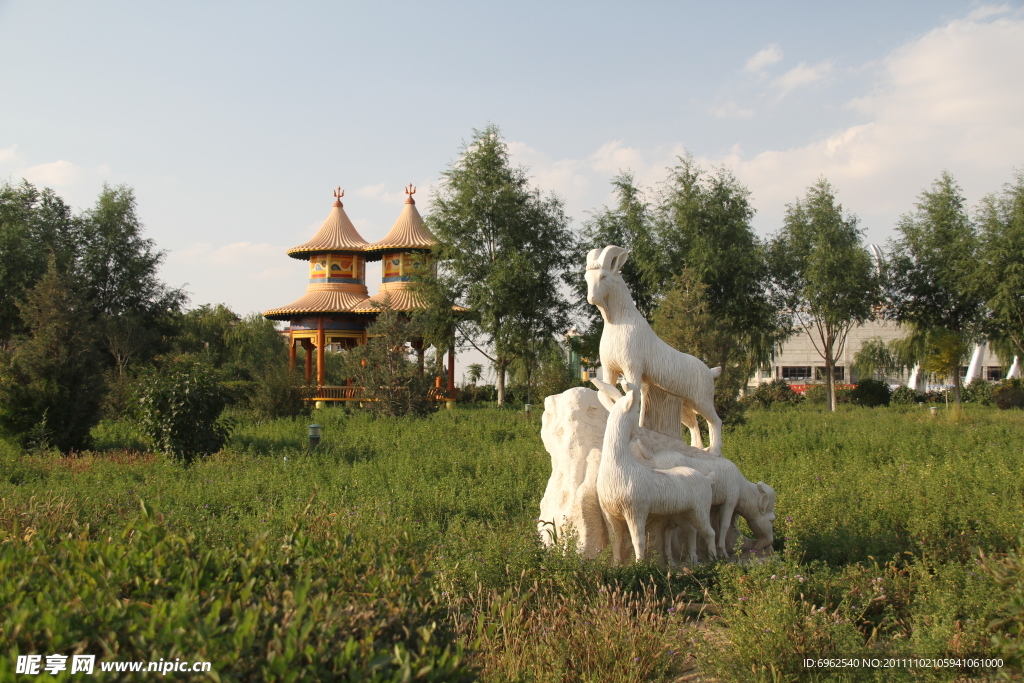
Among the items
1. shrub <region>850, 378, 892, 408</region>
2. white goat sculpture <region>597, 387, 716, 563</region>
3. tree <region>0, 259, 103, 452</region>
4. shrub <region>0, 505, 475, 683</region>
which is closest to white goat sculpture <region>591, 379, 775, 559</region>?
white goat sculpture <region>597, 387, 716, 563</region>

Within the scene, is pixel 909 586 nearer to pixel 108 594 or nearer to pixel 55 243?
pixel 108 594

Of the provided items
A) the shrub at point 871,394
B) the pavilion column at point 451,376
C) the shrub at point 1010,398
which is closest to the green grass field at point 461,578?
the pavilion column at point 451,376

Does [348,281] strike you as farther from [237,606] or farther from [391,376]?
[237,606]

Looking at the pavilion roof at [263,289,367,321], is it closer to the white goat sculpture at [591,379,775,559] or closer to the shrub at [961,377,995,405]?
the white goat sculpture at [591,379,775,559]

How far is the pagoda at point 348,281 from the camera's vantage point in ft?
79.2

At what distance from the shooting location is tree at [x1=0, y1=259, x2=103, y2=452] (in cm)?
1223

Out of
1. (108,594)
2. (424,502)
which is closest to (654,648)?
(108,594)

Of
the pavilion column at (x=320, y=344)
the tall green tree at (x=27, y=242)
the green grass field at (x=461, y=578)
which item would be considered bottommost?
the green grass field at (x=461, y=578)

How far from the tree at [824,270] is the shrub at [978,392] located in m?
5.39

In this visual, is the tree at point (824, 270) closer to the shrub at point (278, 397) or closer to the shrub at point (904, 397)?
the shrub at point (904, 397)

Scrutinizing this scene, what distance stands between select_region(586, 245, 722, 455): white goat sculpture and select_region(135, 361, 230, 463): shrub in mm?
8041

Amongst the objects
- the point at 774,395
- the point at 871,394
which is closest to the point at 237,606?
the point at 871,394

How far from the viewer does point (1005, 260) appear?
2241 centimetres

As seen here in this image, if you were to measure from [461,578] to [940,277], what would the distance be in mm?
24460
